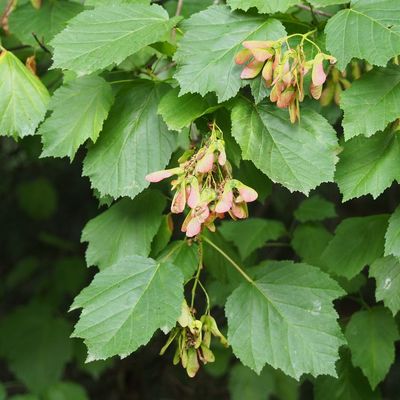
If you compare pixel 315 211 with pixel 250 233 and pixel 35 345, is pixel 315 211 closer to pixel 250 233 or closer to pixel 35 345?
pixel 250 233

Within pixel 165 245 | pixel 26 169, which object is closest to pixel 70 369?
pixel 26 169

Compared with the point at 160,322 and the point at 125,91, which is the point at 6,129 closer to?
the point at 125,91

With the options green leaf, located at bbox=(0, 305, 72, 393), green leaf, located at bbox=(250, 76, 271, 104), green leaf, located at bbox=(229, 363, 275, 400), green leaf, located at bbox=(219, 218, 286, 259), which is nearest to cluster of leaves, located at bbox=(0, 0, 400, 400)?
green leaf, located at bbox=(250, 76, 271, 104)

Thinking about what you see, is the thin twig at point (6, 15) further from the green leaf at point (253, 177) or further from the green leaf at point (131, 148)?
the green leaf at point (253, 177)

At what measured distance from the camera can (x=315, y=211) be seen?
2877 mm

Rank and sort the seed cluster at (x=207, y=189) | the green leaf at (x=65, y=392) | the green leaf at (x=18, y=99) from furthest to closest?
the green leaf at (x=65, y=392) → the green leaf at (x=18, y=99) → the seed cluster at (x=207, y=189)

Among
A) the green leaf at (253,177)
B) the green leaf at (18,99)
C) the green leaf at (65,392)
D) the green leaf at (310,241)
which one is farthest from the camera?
the green leaf at (65,392)

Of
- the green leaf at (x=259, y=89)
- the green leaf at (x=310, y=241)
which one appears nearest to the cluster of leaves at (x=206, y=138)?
the green leaf at (x=259, y=89)

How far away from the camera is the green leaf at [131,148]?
1.85m

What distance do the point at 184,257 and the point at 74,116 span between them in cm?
48

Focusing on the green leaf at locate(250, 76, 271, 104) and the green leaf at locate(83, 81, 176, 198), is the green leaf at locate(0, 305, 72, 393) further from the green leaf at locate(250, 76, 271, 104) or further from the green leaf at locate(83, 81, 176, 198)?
the green leaf at locate(250, 76, 271, 104)

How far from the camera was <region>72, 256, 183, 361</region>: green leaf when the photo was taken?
168 cm

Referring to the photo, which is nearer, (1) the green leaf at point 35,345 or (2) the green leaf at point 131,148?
(2) the green leaf at point 131,148

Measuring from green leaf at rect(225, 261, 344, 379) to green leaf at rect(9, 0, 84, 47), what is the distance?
1.07 m
